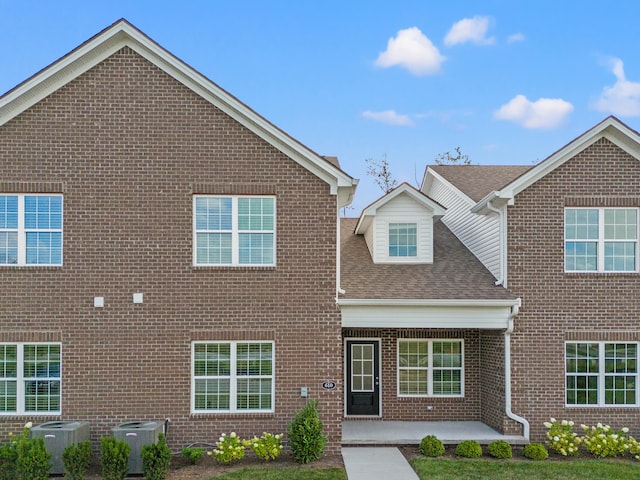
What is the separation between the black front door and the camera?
651 inches

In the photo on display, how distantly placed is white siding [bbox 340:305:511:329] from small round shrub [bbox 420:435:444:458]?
255 centimetres

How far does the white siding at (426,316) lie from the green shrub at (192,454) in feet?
13.5

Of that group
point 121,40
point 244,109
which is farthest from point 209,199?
point 121,40

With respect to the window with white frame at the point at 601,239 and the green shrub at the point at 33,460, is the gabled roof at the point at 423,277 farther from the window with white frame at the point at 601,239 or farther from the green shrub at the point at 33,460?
the green shrub at the point at 33,460

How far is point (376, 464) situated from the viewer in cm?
1265

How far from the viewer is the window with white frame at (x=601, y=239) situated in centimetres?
1464

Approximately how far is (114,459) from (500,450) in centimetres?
769

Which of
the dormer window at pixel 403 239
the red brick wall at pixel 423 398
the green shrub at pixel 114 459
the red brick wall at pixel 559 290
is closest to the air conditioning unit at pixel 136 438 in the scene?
the green shrub at pixel 114 459

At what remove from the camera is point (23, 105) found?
13406 millimetres

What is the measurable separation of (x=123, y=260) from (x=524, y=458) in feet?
31.0

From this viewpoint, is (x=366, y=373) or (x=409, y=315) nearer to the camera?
(x=409, y=315)

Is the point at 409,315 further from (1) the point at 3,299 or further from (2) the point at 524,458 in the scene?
(1) the point at 3,299

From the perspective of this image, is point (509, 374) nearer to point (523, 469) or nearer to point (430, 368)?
point (523, 469)

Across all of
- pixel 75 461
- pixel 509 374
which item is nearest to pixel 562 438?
pixel 509 374
